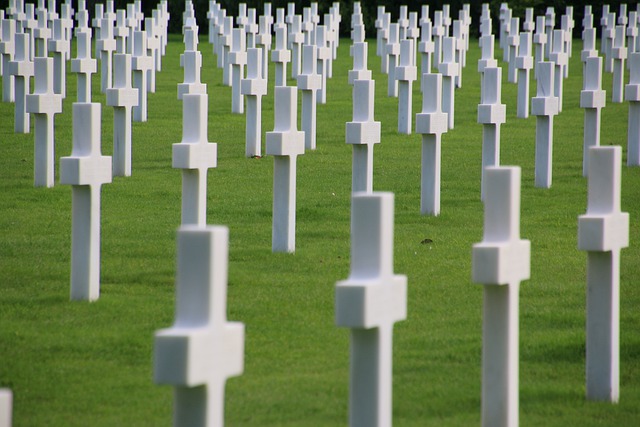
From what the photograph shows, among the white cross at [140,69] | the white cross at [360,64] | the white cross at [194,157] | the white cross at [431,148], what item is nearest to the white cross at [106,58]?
the white cross at [140,69]

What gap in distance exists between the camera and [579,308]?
7035 mm

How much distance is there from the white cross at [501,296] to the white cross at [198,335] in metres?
1.29

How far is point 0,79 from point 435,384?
1636cm

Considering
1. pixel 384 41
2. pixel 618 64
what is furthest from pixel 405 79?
pixel 384 41

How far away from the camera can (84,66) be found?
49.4 feet

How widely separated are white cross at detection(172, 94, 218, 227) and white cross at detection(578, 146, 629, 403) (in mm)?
2884

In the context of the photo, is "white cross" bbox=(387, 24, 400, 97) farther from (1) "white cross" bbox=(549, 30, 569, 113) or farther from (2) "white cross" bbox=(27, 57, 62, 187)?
(2) "white cross" bbox=(27, 57, 62, 187)

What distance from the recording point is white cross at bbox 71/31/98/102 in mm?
14984

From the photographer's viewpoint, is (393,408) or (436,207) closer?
(393,408)

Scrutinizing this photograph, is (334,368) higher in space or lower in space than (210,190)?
lower

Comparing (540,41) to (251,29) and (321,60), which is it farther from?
(321,60)

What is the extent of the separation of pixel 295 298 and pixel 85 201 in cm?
126

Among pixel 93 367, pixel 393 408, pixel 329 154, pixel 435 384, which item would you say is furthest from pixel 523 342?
pixel 329 154

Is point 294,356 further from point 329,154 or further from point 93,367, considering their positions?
point 329,154
